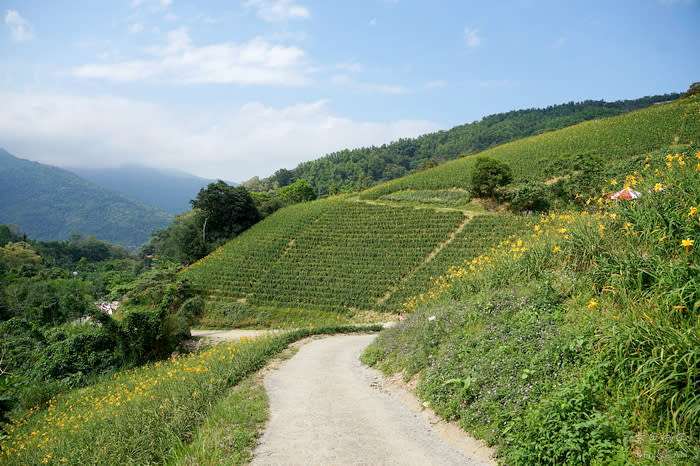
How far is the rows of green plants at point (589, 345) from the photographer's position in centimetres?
321

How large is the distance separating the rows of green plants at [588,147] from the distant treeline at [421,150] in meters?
58.8

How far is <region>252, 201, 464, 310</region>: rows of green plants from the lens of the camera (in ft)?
87.4

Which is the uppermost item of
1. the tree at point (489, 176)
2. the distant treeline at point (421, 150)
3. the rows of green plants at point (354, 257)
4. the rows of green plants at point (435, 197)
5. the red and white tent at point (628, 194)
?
the distant treeline at point (421, 150)

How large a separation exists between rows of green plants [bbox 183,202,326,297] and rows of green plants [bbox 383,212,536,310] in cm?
1335

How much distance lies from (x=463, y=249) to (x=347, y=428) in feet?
80.7

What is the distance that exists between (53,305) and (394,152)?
121760 mm

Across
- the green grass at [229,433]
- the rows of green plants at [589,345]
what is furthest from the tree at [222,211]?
the rows of green plants at [589,345]

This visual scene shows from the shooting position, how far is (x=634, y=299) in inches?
176

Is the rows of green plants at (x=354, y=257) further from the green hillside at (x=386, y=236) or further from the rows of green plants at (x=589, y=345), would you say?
the rows of green plants at (x=589, y=345)

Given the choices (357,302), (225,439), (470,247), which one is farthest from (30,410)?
(470,247)

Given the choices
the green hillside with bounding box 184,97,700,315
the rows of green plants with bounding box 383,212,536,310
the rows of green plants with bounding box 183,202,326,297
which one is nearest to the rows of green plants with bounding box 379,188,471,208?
the green hillside with bounding box 184,97,700,315

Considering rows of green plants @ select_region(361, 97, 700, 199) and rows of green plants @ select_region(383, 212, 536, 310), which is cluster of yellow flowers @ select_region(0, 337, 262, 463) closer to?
rows of green plants @ select_region(383, 212, 536, 310)

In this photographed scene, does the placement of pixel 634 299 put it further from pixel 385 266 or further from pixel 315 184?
pixel 315 184

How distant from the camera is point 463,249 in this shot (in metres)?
27.7
